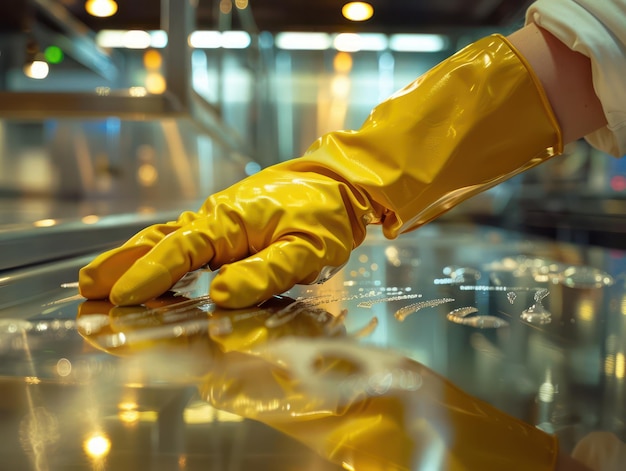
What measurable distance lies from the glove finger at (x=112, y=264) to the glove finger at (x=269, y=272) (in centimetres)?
9

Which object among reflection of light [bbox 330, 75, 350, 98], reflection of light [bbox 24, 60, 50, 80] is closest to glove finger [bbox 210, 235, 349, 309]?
reflection of light [bbox 24, 60, 50, 80]

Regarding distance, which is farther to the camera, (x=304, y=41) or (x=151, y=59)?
(x=304, y=41)

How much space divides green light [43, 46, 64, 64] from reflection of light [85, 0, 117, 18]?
23.0 inches

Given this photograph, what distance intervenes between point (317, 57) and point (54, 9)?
5.44ft

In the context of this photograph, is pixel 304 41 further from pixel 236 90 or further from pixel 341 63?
pixel 236 90

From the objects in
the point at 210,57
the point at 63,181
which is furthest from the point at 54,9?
the point at 63,181

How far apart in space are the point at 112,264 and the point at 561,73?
17.9 inches

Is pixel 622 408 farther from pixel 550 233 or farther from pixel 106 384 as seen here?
pixel 550 233

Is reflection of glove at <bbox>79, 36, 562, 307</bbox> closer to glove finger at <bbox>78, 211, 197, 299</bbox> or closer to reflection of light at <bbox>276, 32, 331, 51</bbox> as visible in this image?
glove finger at <bbox>78, 211, 197, 299</bbox>

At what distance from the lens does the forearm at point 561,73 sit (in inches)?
22.4

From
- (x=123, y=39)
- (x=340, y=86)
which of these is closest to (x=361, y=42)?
(x=340, y=86)

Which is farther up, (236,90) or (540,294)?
(236,90)

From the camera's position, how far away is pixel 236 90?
323 centimetres

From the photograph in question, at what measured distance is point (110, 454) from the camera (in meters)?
0.22
